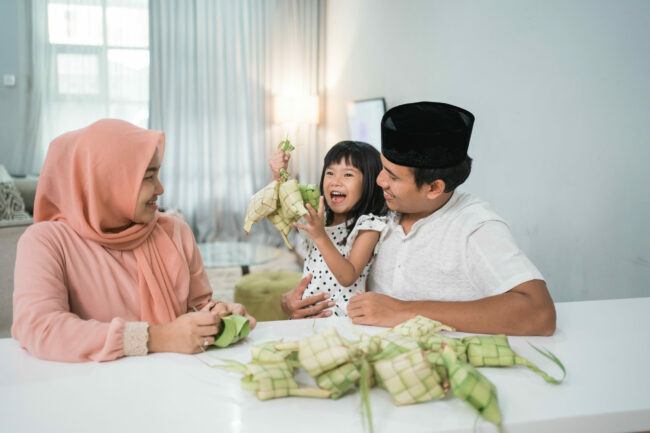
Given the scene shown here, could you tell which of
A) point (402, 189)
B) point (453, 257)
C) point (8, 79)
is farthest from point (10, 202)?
point (453, 257)

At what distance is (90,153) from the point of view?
1.41 m

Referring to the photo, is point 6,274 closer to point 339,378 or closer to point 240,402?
point 240,402

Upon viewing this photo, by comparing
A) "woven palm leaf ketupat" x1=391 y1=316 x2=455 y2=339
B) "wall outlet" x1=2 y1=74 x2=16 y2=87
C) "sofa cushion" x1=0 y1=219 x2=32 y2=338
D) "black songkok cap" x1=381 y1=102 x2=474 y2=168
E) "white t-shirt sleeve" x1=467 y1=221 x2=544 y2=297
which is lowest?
"sofa cushion" x1=0 y1=219 x2=32 y2=338

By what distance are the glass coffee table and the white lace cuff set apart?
3.32m

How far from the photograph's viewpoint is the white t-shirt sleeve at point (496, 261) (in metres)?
1.41

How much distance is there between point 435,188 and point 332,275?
21.4 inches

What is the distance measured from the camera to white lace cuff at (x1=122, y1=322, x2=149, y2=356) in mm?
1132

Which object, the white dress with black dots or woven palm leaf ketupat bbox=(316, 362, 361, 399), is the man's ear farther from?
woven palm leaf ketupat bbox=(316, 362, 361, 399)

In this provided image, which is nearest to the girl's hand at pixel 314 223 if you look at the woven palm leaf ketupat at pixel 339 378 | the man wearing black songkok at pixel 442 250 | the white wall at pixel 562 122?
the man wearing black songkok at pixel 442 250

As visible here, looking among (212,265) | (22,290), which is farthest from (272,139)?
(22,290)

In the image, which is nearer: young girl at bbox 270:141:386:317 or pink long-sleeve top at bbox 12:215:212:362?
pink long-sleeve top at bbox 12:215:212:362

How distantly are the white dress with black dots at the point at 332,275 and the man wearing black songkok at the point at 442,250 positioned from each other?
0.24 feet

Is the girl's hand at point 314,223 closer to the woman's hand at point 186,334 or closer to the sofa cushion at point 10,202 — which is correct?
the woman's hand at point 186,334

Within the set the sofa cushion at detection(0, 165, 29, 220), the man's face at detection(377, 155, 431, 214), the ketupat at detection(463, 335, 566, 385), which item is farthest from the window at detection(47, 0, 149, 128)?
the ketupat at detection(463, 335, 566, 385)
